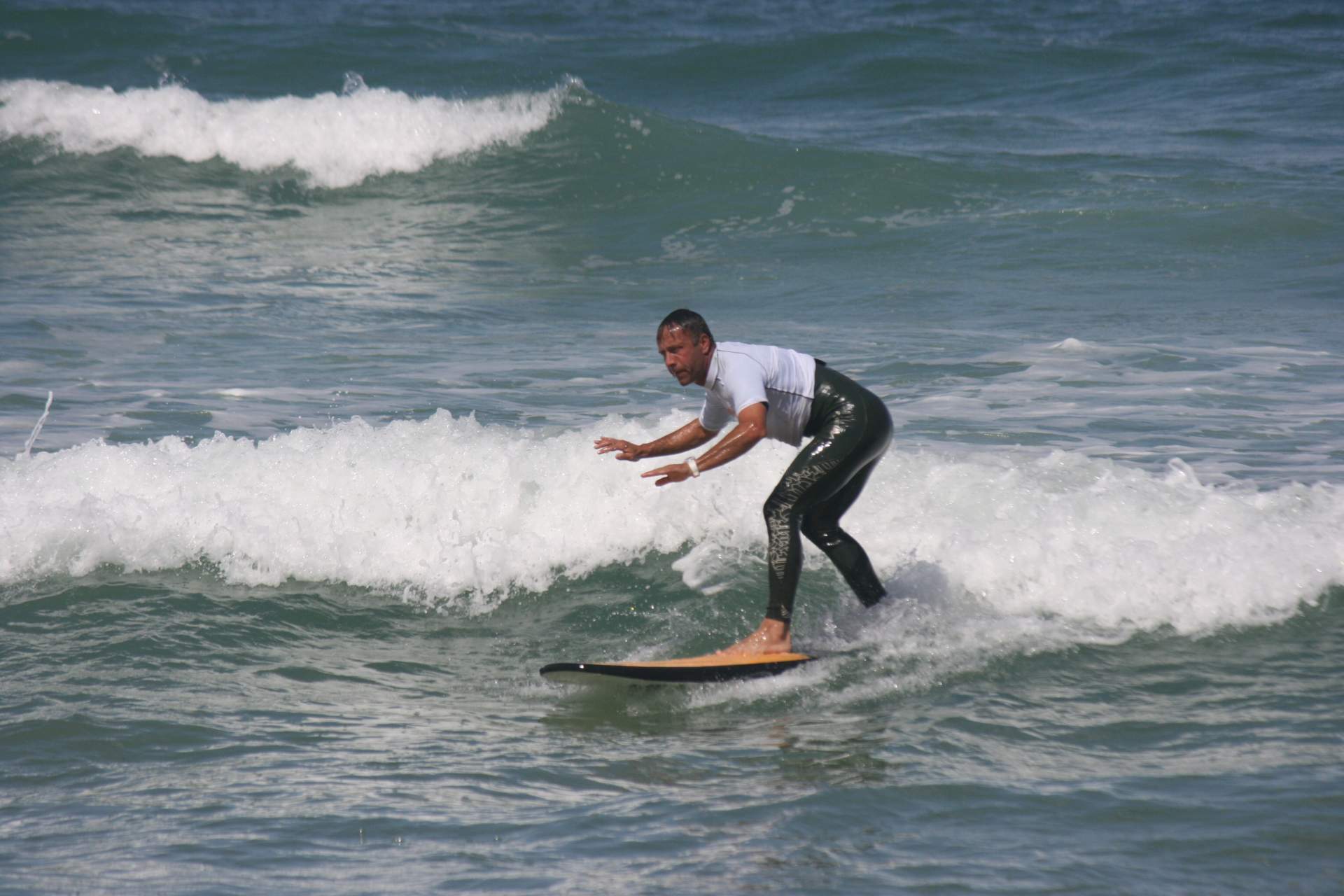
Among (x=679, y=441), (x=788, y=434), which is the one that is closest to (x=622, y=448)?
(x=679, y=441)

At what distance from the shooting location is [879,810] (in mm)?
4559

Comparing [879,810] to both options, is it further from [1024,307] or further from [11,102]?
[11,102]

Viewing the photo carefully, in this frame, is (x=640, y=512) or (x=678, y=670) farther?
(x=640, y=512)

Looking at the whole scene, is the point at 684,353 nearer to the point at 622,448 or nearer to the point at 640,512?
the point at 622,448

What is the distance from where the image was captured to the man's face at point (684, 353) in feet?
18.0

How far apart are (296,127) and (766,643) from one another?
16141 mm

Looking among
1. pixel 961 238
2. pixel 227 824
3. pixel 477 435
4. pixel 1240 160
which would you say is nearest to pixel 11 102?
pixel 961 238

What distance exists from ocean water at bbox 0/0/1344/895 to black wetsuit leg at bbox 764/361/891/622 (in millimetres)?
478

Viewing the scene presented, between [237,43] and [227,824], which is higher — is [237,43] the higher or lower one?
the higher one

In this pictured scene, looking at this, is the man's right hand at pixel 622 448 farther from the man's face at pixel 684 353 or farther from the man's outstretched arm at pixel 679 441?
the man's face at pixel 684 353

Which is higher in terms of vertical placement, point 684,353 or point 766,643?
point 684,353

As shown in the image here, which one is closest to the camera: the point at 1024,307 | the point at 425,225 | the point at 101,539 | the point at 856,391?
the point at 856,391

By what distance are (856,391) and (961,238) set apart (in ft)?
32.9

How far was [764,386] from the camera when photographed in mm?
5812
